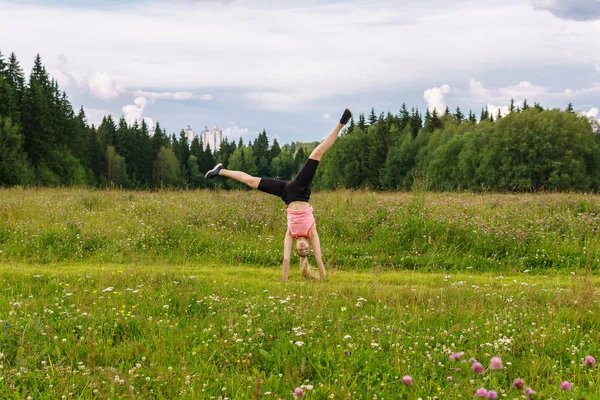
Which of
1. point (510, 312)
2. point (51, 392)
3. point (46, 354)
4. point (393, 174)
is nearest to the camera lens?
point (51, 392)

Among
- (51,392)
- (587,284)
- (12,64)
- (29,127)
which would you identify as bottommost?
(51,392)

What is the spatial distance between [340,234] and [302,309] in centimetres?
599

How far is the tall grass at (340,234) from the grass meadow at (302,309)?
0.06 m

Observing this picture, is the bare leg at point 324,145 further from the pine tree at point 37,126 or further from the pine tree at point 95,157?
the pine tree at point 95,157

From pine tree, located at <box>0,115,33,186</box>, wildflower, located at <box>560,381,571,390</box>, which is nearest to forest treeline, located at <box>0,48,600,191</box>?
pine tree, located at <box>0,115,33,186</box>

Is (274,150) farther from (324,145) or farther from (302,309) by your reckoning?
(302,309)

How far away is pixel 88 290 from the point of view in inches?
294

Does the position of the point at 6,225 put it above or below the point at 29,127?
below

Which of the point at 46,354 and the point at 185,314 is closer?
the point at 46,354

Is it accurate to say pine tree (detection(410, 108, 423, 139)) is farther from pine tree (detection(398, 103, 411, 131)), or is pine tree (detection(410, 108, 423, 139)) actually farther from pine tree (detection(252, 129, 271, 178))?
pine tree (detection(252, 129, 271, 178))

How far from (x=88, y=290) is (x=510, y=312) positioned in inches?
261

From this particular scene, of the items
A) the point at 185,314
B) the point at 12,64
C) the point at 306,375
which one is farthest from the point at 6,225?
the point at 12,64

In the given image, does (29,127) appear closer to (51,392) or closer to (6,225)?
(6,225)

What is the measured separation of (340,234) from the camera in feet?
40.6
